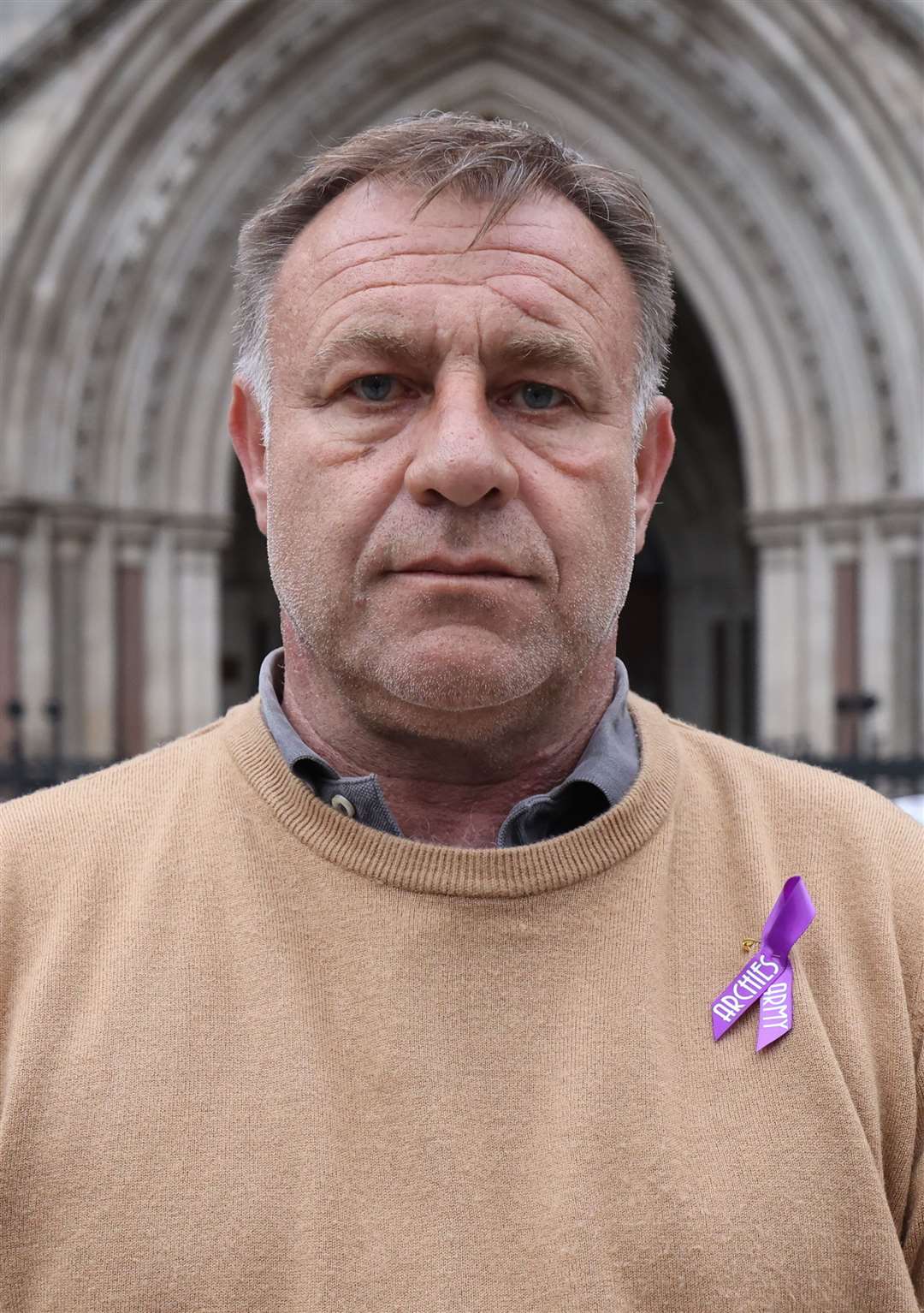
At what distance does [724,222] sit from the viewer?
786 centimetres

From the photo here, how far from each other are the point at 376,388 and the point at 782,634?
7130 mm

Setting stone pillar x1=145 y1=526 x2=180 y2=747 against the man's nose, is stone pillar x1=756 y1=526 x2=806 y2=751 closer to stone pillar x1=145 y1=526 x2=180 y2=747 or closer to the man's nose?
stone pillar x1=145 y1=526 x2=180 y2=747

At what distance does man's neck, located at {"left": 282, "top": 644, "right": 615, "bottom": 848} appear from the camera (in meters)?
1.25

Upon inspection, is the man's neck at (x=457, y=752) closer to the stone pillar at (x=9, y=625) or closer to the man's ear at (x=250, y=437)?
the man's ear at (x=250, y=437)

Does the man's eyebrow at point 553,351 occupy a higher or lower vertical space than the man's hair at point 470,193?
lower

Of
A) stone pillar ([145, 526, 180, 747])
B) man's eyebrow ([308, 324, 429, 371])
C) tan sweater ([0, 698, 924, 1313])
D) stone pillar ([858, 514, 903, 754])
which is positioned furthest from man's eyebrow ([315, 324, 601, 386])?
stone pillar ([145, 526, 180, 747])

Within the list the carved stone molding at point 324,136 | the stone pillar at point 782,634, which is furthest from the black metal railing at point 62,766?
the carved stone molding at point 324,136

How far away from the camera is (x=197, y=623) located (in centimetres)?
822

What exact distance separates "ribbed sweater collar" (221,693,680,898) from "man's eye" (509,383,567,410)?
37 centimetres

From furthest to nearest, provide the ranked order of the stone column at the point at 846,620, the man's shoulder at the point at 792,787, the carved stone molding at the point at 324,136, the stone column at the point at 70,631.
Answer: the stone column at the point at 846,620 < the stone column at the point at 70,631 < the carved stone molding at the point at 324,136 < the man's shoulder at the point at 792,787

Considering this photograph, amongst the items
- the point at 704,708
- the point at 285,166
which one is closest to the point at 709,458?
the point at 704,708

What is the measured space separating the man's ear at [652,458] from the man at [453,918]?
6 centimetres

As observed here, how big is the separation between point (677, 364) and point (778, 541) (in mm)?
3971

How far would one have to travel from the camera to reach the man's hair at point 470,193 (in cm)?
122
